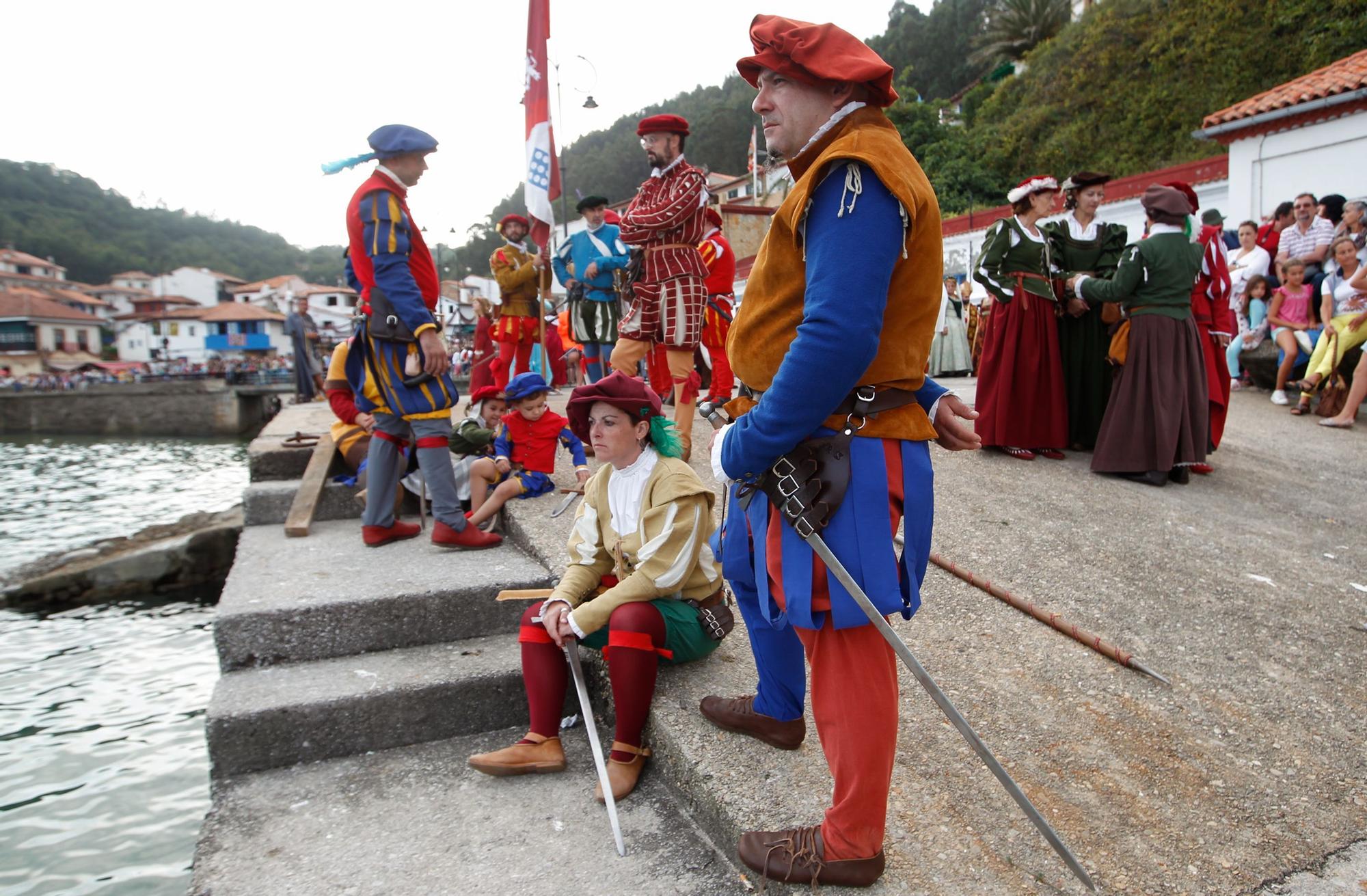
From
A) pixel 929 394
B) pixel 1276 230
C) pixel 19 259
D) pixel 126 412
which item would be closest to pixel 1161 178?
pixel 1276 230

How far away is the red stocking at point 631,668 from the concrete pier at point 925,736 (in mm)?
85

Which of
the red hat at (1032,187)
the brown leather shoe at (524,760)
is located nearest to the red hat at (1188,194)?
the red hat at (1032,187)

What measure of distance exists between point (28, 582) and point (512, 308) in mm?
4773

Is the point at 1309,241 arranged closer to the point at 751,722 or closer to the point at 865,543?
the point at 751,722

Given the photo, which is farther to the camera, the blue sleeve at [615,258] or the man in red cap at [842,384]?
the blue sleeve at [615,258]

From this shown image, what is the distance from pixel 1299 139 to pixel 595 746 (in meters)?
14.7

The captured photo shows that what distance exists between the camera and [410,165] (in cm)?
430

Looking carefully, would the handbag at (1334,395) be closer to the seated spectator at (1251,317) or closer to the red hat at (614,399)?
the seated spectator at (1251,317)

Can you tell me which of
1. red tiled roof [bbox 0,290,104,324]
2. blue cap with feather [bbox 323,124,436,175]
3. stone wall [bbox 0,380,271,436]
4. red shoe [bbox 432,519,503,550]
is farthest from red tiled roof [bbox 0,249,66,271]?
red shoe [bbox 432,519,503,550]

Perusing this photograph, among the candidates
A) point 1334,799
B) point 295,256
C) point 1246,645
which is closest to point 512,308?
point 1246,645

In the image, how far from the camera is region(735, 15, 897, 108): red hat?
1.79m

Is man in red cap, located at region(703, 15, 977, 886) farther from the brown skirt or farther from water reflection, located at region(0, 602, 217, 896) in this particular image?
the brown skirt

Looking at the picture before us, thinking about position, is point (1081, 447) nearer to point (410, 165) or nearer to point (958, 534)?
point (958, 534)

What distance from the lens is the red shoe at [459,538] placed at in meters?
4.46
